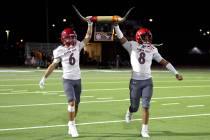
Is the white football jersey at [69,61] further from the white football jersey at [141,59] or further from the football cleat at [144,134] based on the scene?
the football cleat at [144,134]

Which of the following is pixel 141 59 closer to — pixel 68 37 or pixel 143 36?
pixel 143 36

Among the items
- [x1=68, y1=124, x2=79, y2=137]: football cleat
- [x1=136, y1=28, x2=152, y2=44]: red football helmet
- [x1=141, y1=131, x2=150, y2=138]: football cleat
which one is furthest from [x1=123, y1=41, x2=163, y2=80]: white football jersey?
[x1=68, y1=124, x2=79, y2=137]: football cleat

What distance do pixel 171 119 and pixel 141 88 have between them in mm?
2691

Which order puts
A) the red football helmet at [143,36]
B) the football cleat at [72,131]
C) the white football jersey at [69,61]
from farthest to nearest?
the white football jersey at [69,61] → the red football helmet at [143,36] → the football cleat at [72,131]

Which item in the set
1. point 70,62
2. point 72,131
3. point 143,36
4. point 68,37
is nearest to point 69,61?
point 70,62

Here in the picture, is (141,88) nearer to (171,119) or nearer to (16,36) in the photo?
(171,119)

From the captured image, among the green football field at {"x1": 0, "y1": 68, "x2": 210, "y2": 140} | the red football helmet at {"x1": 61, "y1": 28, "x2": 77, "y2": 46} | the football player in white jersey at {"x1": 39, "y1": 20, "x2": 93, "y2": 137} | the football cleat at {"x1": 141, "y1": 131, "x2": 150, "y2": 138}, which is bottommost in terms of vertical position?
the green football field at {"x1": 0, "y1": 68, "x2": 210, "y2": 140}

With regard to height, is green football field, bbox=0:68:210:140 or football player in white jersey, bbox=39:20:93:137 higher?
football player in white jersey, bbox=39:20:93:137


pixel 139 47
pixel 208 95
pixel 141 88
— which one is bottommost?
pixel 208 95

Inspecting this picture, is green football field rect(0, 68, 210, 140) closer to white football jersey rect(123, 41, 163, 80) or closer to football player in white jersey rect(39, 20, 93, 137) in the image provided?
football player in white jersey rect(39, 20, 93, 137)

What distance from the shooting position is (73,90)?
1019cm

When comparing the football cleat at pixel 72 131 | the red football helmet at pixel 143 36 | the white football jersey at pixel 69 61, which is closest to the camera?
the football cleat at pixel 72 131

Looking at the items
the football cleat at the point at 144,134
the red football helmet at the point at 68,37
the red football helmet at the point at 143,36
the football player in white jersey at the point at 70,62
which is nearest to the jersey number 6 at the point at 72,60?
the football player in white jersey at the point at 70,62

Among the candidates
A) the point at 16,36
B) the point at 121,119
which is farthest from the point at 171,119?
the point at 16,36
